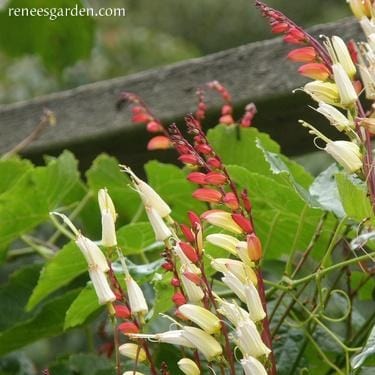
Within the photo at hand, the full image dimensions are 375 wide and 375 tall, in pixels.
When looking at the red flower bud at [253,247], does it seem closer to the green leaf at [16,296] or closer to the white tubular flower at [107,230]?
the white tubular flower at [107,230]

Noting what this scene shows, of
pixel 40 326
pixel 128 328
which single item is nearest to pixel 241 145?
pixel 40 326

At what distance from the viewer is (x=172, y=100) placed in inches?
55.3

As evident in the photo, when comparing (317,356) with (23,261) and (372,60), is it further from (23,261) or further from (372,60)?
(23,261)

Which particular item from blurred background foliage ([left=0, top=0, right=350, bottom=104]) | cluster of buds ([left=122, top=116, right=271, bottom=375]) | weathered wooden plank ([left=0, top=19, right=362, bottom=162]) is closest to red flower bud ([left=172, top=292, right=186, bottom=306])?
cluster of buds ([left=122, top=116, right=271, bottom=375])

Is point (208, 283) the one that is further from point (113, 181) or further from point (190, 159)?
point (113, 181)

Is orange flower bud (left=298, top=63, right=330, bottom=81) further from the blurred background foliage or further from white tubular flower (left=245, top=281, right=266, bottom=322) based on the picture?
the blurred background foliage

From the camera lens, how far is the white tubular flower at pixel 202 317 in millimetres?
733

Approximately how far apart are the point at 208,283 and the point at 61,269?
32 centimetres

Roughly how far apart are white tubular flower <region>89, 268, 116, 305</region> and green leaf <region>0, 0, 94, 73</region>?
1.13 m

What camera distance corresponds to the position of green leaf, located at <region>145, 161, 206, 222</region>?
1246 mm

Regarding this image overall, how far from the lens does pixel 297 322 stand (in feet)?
3.45

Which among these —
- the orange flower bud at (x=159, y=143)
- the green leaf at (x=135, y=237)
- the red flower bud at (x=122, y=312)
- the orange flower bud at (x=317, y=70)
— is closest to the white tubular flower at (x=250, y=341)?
the red flower bud at (x=122, y=312)

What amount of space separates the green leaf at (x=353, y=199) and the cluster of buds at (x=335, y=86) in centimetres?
6

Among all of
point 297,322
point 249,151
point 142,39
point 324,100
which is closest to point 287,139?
point 249,151
